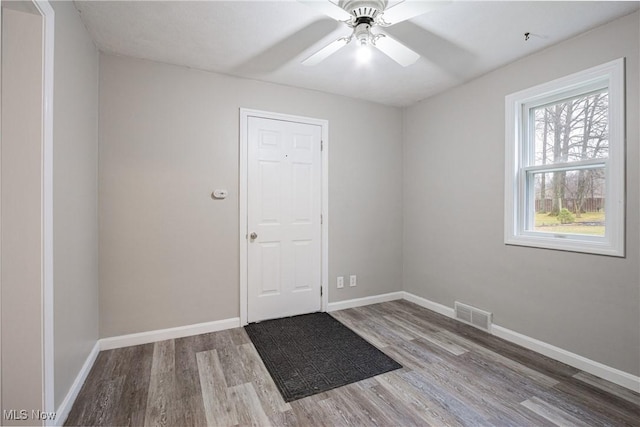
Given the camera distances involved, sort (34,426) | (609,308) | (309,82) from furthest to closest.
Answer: (309,82) → (609,308) → (34,426)

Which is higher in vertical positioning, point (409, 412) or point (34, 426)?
point (34, 426)

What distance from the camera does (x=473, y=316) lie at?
2979 millimetres

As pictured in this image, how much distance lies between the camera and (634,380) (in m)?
1.95

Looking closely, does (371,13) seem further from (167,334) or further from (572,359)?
(167,334)

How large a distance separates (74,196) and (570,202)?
3.68 m

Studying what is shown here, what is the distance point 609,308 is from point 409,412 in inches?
64.5

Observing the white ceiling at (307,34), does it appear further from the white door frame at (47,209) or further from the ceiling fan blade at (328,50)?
the white door frame at (47,209)

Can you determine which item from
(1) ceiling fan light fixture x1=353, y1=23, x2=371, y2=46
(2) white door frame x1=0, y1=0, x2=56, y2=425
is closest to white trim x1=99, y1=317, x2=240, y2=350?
(2) white door frame x1=0, y1=0, x2=56, y2=425

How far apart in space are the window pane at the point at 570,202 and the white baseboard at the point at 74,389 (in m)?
3.66

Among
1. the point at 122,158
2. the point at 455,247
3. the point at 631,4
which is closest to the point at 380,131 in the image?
the point at 455,247

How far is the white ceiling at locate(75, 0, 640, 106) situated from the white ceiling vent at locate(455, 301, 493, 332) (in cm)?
Answer: 235

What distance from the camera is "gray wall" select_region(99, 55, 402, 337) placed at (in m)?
2.51

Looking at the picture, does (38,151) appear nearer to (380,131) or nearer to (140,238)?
(140,238)

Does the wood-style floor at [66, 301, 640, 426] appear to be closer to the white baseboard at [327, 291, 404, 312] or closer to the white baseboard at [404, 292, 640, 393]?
the white baseboard at [404, 292, 640, 393]
